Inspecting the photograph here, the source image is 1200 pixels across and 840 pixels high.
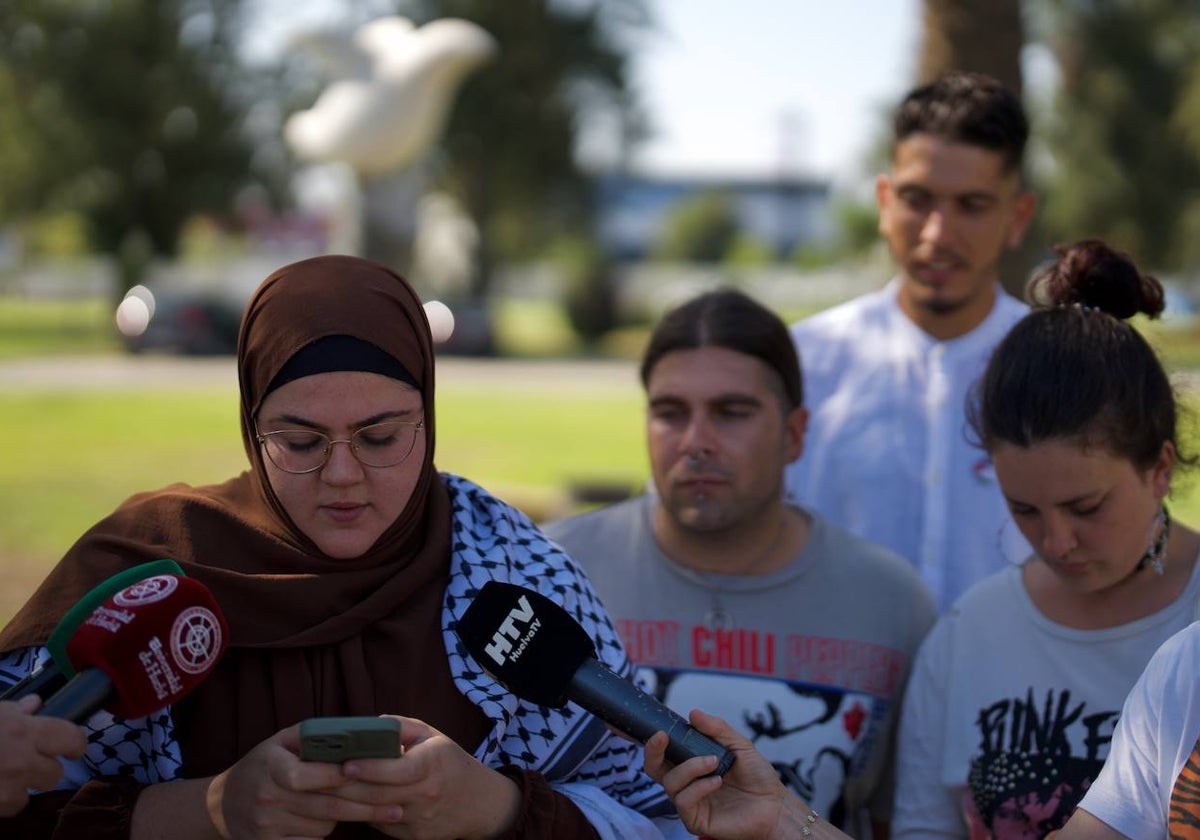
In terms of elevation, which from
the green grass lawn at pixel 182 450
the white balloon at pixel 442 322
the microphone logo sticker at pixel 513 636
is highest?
the white balloon at pixel 442 322

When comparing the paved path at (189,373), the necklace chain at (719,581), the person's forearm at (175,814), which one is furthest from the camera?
the paved path at (189,373)

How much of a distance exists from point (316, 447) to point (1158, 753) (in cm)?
153

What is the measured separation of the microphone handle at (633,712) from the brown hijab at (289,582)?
409 millimetres

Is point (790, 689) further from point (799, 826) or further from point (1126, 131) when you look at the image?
point (1126, 131)

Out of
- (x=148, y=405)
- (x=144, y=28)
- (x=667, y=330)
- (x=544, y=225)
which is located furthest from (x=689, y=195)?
(x=667, y=330)

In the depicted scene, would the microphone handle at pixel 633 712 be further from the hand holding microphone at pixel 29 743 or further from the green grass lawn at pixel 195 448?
the green grass lawn at pixel 195 448

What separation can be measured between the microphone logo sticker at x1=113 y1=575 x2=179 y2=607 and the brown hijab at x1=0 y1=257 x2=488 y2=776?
316 mm

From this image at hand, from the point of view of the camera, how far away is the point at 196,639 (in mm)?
2223

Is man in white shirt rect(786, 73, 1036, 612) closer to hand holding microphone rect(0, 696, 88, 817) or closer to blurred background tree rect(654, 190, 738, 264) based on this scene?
hand holding microphone rect(0, 696, 88, 817)

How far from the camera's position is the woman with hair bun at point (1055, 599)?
2787mm

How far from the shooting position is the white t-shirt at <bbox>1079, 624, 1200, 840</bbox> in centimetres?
226

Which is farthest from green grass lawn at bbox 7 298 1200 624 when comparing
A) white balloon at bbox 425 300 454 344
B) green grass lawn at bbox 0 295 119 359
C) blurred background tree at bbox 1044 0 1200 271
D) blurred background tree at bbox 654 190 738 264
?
blurred background tree at bbox 654 190 738 264

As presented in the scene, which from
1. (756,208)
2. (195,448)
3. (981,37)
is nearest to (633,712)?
(981,37)

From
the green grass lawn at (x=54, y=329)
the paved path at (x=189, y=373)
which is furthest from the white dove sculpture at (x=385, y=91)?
the green grass lawn at (x=54, y=329)
